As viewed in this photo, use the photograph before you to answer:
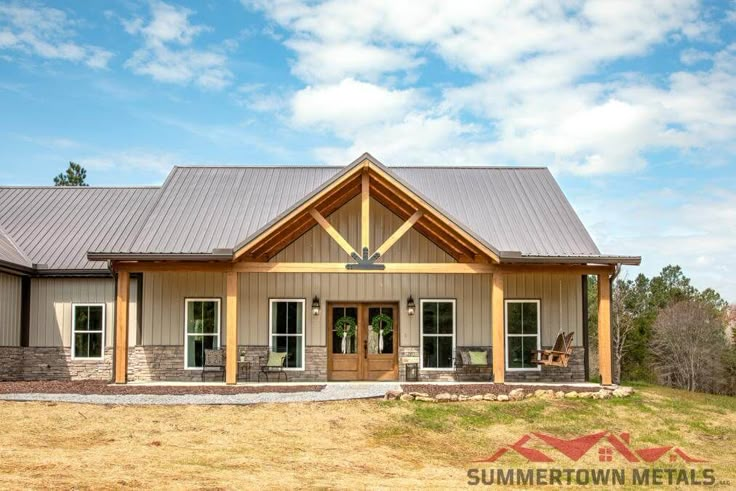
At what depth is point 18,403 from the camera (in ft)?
45.4

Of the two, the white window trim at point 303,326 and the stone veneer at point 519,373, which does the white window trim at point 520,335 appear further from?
the white window trim at point 303,326

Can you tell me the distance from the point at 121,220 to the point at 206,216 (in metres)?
3.28

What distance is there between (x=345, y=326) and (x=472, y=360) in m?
3.10

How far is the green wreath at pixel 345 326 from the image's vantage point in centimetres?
1841

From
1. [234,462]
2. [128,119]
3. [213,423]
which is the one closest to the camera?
[234,462]

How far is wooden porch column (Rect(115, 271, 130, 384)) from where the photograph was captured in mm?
16297

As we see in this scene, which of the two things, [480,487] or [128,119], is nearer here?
[480,487]

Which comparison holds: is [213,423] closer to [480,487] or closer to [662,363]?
[480,487]

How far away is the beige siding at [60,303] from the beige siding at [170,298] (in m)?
1.42

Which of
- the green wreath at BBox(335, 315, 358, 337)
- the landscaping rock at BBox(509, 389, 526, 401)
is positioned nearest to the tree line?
the green wreath at BBox(335, 315, 358, 337)

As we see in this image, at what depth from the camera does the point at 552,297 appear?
18.4 metres

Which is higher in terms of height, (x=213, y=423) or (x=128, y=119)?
(x=128, y=119)

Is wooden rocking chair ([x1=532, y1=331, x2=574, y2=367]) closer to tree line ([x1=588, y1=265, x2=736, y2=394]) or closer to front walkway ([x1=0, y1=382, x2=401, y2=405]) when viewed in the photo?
front walkway ([x1=0, y1=382, x2=401, y2=405])

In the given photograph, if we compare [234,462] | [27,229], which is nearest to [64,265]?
[27,229]
